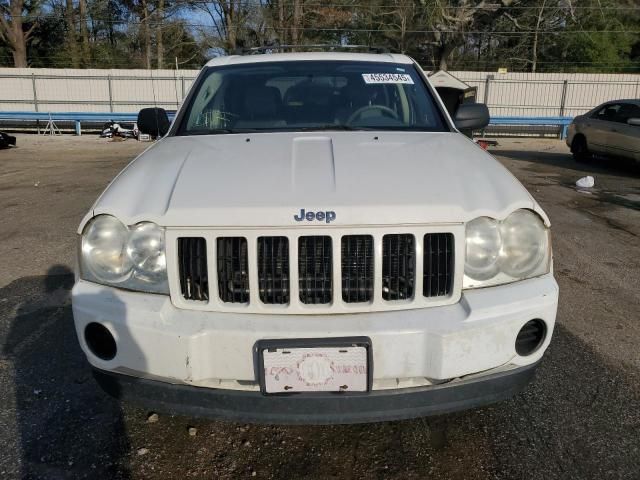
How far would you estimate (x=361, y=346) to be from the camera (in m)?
1.97

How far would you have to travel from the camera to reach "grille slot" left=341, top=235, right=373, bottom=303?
208cm

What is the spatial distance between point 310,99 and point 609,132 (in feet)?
35.4

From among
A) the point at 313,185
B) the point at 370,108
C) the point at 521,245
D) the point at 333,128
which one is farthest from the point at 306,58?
the point at 521,245

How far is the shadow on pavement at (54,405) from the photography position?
7.72 feet

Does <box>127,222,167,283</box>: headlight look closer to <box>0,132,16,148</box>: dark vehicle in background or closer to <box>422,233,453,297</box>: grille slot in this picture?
<box>422,233,453,297</box>: grille slot

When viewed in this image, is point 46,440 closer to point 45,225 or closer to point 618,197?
point 45,225

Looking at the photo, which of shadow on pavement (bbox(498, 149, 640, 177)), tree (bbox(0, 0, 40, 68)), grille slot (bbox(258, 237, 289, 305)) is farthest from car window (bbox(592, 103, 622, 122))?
tree (bbox(0, 0, 40, 68))

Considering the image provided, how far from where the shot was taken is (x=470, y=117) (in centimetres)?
370

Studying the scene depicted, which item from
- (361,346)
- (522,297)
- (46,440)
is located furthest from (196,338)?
(522,297)

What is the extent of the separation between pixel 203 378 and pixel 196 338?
0.17 m

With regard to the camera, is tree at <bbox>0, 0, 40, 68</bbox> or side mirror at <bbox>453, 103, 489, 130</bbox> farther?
tree at <bbox>0, 0, 40, 68</bbox>

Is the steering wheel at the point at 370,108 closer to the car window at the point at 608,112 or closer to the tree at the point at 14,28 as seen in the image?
the car window at the point at 608,112

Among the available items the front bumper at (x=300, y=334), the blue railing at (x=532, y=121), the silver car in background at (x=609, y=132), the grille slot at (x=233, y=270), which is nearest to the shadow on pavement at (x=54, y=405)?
the front bumper at (x=300, y=334)

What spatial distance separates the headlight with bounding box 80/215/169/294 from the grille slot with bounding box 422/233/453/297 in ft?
Answer: 3.33
